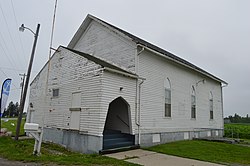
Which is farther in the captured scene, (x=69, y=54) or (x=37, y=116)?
(x=37, y=116)

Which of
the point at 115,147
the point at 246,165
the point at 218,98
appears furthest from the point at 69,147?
the point at 218,98

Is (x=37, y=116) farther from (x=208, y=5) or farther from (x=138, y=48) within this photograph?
(x=208, y=5)

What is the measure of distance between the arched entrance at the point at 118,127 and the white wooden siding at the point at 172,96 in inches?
39.4

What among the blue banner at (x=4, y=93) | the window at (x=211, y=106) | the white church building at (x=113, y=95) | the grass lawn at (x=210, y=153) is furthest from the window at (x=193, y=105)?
the blue banner at (x=4, y=93)

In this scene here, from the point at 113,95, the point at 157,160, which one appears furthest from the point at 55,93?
the point at 157,160

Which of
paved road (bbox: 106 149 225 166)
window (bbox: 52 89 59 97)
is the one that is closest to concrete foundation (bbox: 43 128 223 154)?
paved road (bbox: 106 149 225 166)

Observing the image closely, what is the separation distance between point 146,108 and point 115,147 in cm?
296

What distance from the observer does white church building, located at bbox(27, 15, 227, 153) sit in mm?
9766

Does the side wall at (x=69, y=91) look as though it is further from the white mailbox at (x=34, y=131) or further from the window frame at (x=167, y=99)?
the window frame at (x=167, y=99)

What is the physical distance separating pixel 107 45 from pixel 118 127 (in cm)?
531

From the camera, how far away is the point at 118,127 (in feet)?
40.1

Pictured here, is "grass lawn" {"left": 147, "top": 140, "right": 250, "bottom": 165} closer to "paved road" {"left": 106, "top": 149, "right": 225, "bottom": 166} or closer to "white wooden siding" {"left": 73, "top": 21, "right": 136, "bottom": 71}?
"paved road" {"left": 106, "top": 149, "right": 225, "bottom": 166}

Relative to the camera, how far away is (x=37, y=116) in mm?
14945

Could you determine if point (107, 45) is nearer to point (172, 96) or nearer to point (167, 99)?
point (167, 99)
